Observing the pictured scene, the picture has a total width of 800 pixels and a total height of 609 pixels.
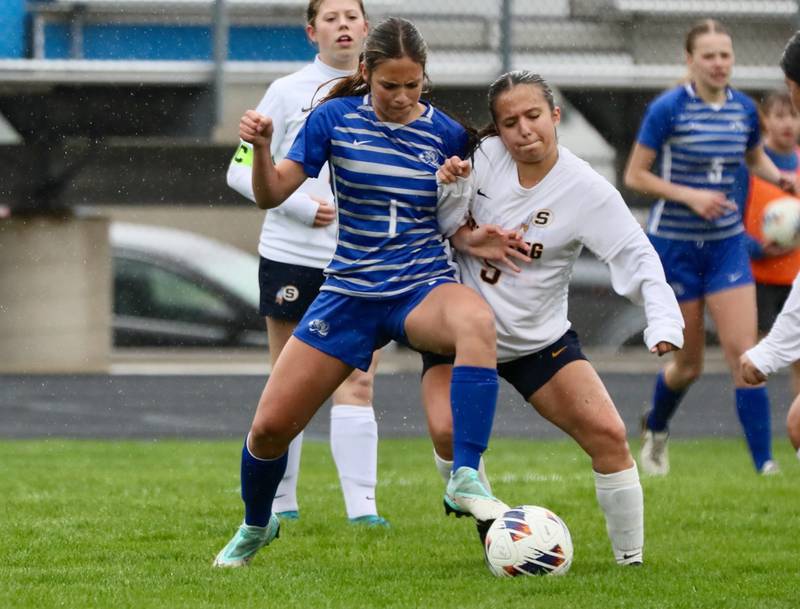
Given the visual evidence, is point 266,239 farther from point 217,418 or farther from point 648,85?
point 648,85

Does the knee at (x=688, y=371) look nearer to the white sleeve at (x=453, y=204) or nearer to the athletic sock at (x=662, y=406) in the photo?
the athletic sock at (x=662, y=406)

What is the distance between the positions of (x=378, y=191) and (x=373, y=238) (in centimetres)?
15

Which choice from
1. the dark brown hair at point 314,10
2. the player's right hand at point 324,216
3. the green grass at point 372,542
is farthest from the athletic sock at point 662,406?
the dark brown hair at point 314,10

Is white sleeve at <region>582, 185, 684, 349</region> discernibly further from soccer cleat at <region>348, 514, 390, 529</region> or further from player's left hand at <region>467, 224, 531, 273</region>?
soccer cleat at <region>348, 514, 390, 529</region>

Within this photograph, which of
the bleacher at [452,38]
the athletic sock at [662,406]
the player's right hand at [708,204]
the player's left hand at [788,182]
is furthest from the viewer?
the bleacher at [452,38]

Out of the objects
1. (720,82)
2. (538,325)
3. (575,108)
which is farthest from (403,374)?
(538,325)

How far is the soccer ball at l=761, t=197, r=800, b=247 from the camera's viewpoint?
8.68m

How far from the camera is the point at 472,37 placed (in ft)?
44.9

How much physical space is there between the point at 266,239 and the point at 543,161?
165 centimetres

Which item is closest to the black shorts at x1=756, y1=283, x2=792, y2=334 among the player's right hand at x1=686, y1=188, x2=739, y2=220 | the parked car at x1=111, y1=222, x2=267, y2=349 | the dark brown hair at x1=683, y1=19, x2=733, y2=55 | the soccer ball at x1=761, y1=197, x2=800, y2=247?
the soccer ball at x1=761, y1=197, x2=800, y2=247

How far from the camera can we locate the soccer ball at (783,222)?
28.5 feet

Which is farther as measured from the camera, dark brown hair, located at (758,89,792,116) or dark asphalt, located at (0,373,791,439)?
dark asphalt, located at (0,373,791,439)

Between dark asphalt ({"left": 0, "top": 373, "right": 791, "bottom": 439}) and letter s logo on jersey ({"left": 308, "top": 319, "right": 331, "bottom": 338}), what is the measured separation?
21.2 feet

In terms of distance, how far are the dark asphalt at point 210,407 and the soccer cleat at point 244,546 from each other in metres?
6.13
